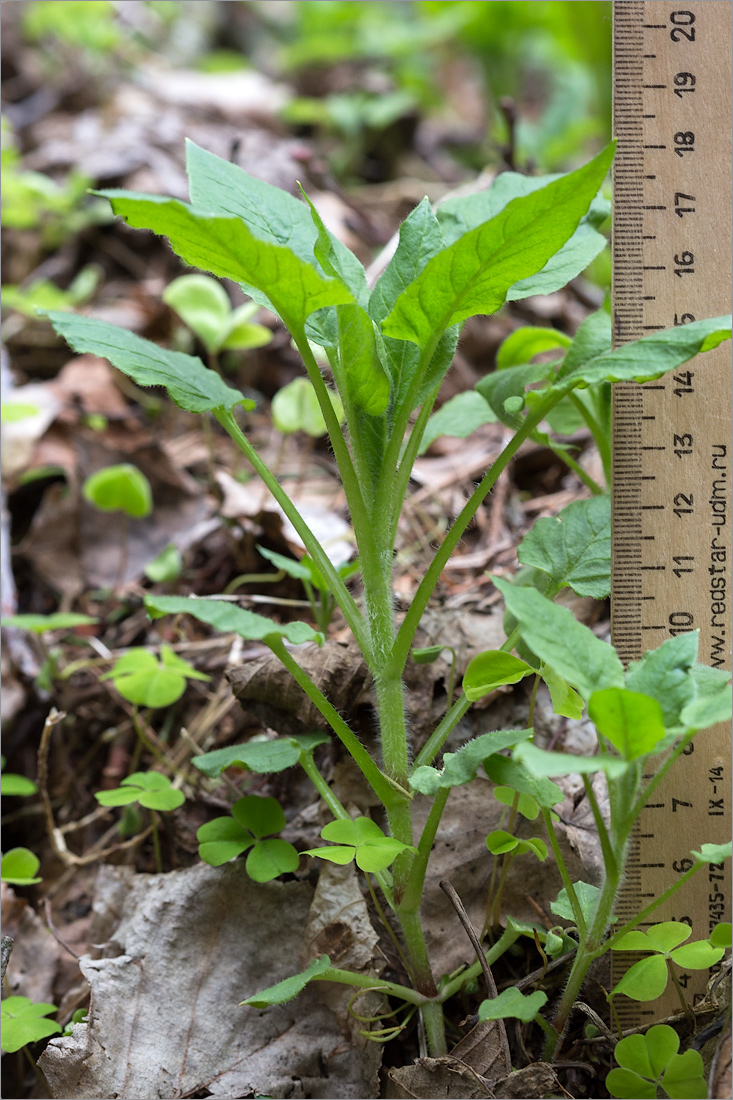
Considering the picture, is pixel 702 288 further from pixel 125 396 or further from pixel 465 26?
pixel 465 26

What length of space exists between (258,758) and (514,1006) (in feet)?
1.49

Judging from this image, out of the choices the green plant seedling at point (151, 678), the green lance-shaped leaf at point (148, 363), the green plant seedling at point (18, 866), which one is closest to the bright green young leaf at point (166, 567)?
the green plant seedling at point (151, 678)

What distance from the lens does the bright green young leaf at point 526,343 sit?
1446 mm

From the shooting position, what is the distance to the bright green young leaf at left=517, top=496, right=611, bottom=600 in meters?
1.16

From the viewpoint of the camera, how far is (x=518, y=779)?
1002mm

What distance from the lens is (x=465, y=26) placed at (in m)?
4.30

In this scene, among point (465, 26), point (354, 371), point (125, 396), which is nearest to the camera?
point (354, 371)

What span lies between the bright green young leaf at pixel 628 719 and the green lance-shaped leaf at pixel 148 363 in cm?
65

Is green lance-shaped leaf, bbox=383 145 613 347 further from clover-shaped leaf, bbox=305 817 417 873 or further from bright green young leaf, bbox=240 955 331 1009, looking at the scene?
bright green young leaf, bbox=240 955 331 1009

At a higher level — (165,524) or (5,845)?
(165,524)

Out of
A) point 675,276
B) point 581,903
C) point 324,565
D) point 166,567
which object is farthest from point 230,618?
point 166,567

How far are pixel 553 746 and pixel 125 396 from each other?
1.81 metres

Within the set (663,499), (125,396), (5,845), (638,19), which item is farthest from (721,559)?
(125,396)

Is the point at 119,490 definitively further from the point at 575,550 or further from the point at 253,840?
the point at 575,550
